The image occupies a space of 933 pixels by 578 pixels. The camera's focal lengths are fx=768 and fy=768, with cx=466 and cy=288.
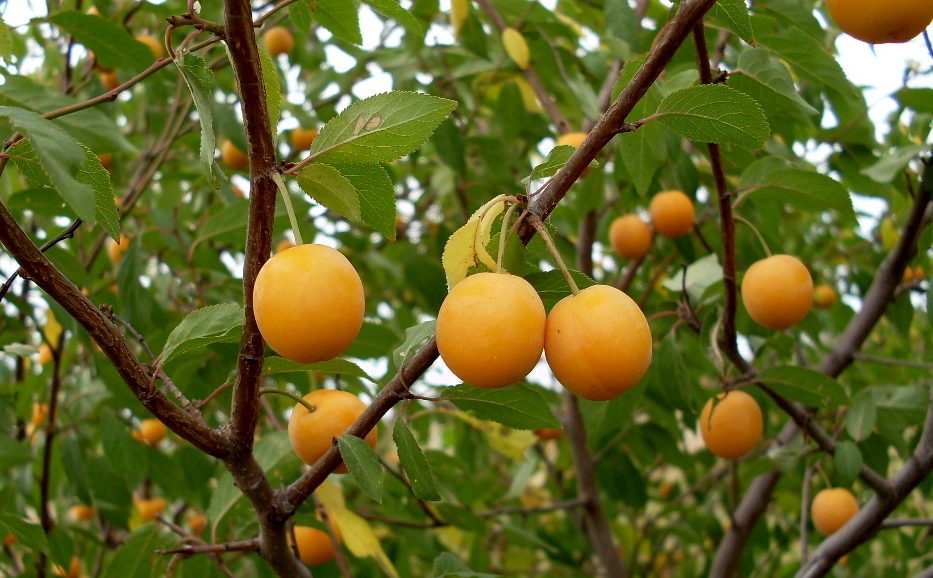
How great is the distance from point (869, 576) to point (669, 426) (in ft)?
3.94

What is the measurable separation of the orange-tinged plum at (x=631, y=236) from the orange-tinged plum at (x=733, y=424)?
1.84ft

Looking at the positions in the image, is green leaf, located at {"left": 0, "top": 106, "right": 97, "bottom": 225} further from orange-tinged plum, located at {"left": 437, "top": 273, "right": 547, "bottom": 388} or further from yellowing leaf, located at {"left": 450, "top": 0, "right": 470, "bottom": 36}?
yellowing leaf, located at {"left": 450, "top": 0, "right": 470, "bottom": 36}

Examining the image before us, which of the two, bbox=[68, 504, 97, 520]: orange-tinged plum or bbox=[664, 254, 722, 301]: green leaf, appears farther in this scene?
bbox=[68, 504, 97, 520]: orange-tinged plum

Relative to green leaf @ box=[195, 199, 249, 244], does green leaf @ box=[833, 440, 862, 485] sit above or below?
below

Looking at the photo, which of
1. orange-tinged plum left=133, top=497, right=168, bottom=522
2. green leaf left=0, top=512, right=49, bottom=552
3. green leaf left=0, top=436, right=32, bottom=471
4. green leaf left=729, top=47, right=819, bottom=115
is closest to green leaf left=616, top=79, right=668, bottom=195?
green leaf left=729, top=47, right=819, bottom=115

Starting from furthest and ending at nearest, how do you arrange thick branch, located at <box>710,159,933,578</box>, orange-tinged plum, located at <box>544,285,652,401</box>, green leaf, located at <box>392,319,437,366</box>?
1. thick branch, located at <box>710,159,933,578</box>
2. green leaf, located at <box>392,319,437,366</box>
3. orange-tinged plum, located at <box>544,285,652,401</box>

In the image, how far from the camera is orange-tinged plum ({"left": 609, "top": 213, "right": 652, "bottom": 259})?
184cm

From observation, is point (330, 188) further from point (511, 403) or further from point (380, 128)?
point (511, 403)

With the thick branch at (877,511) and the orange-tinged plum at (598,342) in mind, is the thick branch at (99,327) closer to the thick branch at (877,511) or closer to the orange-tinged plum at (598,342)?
the orange-tinged plum at (598,342)

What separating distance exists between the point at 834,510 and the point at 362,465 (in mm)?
1149

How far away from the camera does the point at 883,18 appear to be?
2.37 feet

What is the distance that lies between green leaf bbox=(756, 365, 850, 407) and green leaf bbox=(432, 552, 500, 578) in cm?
60

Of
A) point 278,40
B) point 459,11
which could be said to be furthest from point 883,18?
point 278,40

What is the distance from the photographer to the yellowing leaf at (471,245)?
693 millimetres
